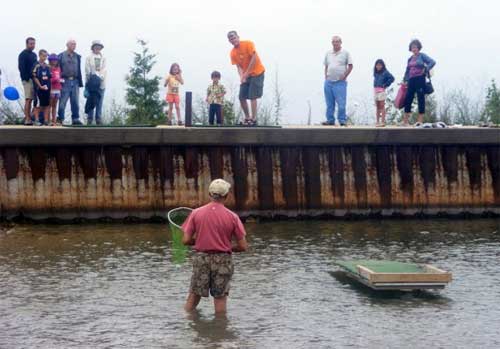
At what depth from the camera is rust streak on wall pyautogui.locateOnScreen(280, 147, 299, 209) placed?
1964cm

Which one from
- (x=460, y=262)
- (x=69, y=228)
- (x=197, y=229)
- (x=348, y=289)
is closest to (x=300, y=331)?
(x=197, y=229)

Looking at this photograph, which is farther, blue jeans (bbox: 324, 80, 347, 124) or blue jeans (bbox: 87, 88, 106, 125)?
blue jeans (bbox: 87, 88, 106, 125)

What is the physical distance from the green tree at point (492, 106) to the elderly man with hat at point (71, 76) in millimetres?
19920

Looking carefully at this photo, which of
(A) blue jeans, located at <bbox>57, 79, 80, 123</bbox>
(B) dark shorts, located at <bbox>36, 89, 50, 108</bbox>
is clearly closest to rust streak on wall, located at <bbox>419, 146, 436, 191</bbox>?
(A) blue jeans, located at <bbox>57, 79, 80, 123</bbox>

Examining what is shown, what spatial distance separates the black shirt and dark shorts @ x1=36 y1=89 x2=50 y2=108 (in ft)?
1.43

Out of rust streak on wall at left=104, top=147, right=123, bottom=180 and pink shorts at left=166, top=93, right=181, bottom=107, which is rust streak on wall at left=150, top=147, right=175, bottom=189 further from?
pink shorts at left=166, top=93, right=181, bottom=107

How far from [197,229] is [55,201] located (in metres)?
8.69

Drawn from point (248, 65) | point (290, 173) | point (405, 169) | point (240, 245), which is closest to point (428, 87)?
point (405, 169)

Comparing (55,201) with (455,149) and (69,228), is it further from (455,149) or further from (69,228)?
(455,149)

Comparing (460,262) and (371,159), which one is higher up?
(371,159)

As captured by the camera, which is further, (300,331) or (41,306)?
(41,306)

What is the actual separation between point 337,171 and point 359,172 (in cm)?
47

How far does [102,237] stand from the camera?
16.9m

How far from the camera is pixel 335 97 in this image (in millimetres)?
20750
